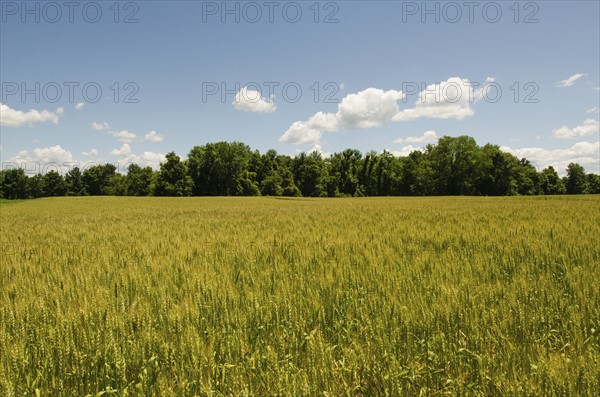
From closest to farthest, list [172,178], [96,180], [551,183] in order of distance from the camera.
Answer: [172,178] < [96,180] < [551,183]

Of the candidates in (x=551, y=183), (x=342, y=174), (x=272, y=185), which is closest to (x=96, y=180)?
(x=272, y=185)

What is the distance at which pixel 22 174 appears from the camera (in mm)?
110125

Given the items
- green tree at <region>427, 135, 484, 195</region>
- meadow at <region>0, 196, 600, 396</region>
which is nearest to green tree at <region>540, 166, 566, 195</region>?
green tree at <region>427, 135, 484, 195</region>

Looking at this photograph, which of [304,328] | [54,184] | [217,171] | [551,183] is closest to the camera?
[304,328]

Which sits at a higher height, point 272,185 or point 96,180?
point 96,180

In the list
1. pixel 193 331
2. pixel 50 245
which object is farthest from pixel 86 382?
pixel 50 245

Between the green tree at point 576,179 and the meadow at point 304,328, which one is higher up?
the green tree at point 576,179

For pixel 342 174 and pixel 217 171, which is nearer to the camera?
pixel 217 171

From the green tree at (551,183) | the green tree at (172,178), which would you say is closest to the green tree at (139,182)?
the green tree at (172,178)

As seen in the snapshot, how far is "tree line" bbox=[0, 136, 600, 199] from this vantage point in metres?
85.2

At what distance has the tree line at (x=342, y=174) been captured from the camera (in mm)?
85250

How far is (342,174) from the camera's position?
94.1 metres

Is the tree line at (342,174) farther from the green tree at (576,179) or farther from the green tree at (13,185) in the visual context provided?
the green tree at (576,179)

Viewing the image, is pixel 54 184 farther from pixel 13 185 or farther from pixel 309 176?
pixel 309 176
